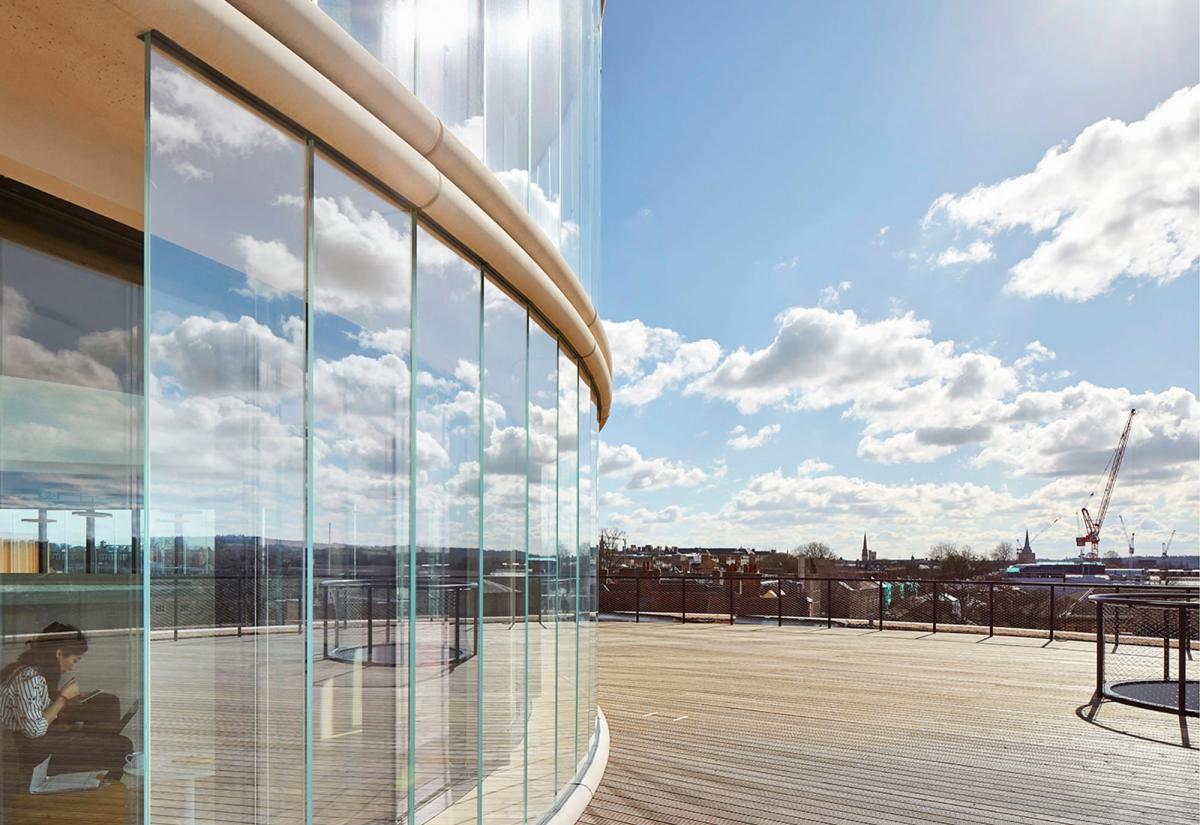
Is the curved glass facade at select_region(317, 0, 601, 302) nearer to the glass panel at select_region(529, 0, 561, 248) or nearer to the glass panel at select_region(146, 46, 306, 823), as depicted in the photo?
the glass panel at select_region(529, 0, 561, 248)

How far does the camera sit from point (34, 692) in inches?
231

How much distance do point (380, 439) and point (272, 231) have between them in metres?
1.00

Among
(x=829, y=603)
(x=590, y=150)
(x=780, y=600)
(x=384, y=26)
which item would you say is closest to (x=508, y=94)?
(x=384, y=26)

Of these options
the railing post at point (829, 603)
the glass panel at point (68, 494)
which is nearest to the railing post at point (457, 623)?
the glass panel at point (68, 494)

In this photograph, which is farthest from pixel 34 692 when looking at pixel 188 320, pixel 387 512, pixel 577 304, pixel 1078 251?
pixel 1078 251

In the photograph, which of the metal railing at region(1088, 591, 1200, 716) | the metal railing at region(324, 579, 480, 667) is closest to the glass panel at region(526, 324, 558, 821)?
the metal railing at region(324, 579, 480, 667)

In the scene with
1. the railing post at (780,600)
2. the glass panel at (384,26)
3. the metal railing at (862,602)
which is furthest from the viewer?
the railing post at (780,600)

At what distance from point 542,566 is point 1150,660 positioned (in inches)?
503

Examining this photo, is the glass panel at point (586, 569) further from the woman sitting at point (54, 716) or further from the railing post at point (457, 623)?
the woman sitting at point (54, 716)

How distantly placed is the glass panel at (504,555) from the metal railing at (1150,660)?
7.41 m

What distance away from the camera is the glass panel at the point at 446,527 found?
166 inches

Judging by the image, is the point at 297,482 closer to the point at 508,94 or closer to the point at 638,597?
the point at 508,94

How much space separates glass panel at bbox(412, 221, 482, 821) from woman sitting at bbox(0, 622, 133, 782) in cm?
238

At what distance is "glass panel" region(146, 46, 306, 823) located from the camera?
3.16 meters
